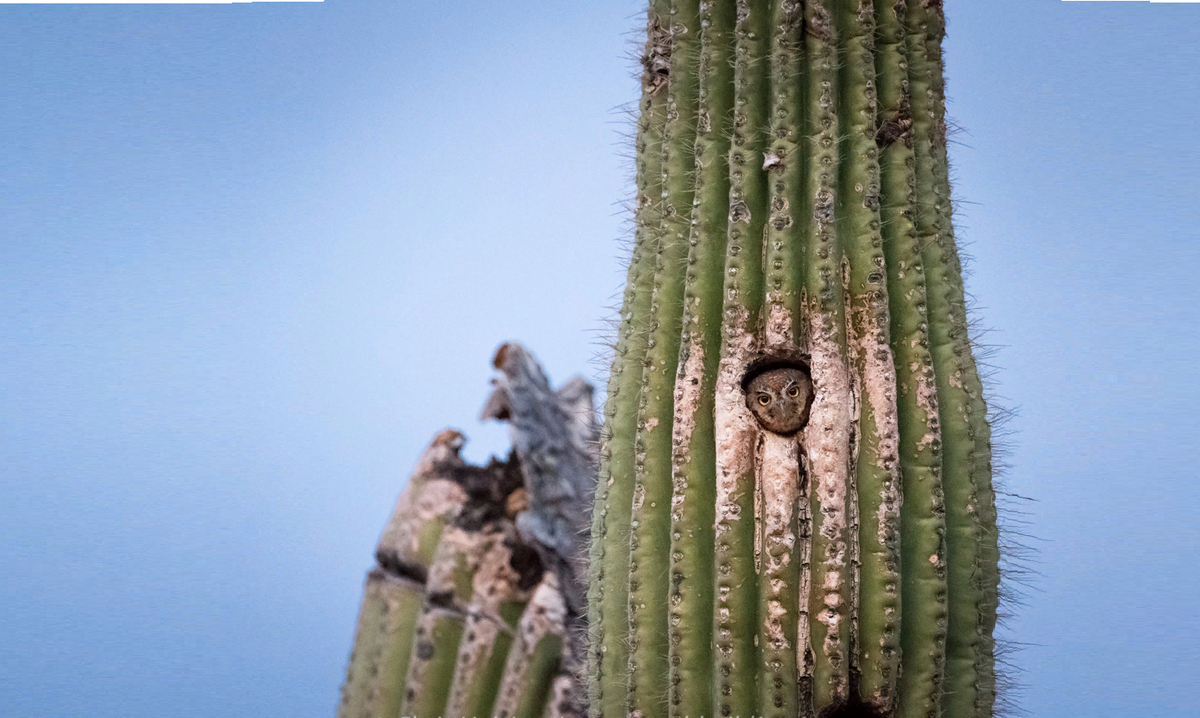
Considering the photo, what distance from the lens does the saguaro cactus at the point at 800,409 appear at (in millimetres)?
1690

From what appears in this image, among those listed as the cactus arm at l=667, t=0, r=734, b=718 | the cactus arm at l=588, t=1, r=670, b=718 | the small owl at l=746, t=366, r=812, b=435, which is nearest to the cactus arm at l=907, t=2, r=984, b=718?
the small owl at l=746, t=366, r=812, b=435

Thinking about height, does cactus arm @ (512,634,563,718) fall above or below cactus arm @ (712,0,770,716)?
below

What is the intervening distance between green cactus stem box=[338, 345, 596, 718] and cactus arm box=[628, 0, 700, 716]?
115cm

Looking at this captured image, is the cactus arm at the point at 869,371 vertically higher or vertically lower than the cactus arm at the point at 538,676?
higher

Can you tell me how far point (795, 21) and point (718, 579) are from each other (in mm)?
920

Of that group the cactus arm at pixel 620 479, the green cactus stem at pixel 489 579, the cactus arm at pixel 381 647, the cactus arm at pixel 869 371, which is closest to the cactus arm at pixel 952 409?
the cactus arm at pixel 869 371

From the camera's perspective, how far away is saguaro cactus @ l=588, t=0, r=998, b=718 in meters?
1.69

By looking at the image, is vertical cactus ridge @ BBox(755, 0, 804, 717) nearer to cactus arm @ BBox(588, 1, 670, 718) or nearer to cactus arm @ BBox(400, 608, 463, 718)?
cactus arm @ BBox(588, 1, 670, 718)

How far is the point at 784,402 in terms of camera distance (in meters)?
1.75

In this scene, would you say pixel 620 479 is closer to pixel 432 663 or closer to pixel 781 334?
pixel 781 334

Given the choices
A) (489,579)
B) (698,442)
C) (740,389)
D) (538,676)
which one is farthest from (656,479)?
(489,579)

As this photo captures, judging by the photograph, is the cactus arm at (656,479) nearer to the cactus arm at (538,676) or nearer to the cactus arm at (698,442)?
the cactus arm at (698,442)

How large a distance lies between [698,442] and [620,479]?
7.3 inches

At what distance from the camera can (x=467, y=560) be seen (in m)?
3.26
